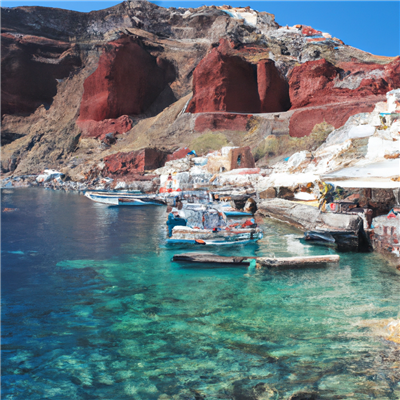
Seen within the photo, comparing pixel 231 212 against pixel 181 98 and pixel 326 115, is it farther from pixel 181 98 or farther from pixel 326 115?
pixel 181 98

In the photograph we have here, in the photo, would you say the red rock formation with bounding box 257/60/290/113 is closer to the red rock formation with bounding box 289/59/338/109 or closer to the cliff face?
the cliff face

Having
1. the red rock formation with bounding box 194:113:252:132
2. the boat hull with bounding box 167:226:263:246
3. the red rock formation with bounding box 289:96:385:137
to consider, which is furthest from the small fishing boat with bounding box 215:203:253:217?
the red rock formation with bounding box 194:113:252:132

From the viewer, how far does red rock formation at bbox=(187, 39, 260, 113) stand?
53.8 m

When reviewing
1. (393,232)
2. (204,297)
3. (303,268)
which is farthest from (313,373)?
(393,232)

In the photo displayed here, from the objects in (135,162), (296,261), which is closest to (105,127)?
(135,162)

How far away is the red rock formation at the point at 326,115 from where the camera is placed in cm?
4172

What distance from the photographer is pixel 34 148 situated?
6366 cm

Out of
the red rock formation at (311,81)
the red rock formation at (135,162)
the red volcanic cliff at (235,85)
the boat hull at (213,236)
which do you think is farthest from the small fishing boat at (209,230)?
the red rock formation at (311,81)

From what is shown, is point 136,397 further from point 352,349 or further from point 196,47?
point 196,47

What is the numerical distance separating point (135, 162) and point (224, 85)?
1980 centimetres

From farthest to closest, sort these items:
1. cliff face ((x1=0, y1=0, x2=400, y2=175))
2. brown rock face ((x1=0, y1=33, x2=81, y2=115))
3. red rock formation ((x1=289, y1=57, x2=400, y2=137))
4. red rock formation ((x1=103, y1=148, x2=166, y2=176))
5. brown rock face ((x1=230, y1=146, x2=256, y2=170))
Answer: brown rock face ((x1=0, y1=33, x2=81, y2=115)) < cliff face ((x1=0, y1=0, x2=400, y2=175)) < red rock formation ((x1=103, y1=148, x2=166, y2=176)) < red rock formation ((x1=289, y1=57, x2=400, y2=137)) < brown rock face ((x1=230, y1=146, x2=256, y2=170))

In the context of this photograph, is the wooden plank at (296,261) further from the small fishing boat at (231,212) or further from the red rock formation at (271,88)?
the red rock formation at (271,88)

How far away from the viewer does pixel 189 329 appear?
6.70m

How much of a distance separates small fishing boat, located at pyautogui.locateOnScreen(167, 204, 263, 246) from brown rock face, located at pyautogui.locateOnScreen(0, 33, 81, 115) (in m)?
70.1
